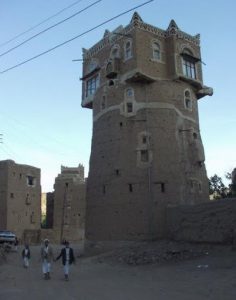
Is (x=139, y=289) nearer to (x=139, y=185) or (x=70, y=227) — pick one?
Answer: (x=139, y=185)

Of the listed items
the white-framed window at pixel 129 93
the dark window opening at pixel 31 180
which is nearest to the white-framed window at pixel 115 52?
the white-framed window at pixel 129 93

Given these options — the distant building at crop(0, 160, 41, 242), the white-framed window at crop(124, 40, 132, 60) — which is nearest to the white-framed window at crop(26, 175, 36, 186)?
the distant building at crop(0, 160, 41, 242)

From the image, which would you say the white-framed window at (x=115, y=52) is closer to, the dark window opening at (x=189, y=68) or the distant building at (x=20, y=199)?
the dark window opening at (x=189, y=68)

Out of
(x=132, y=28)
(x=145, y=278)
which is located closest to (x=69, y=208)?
(x=132, y=28)

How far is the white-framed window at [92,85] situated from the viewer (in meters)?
40.1

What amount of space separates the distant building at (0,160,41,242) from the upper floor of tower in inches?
769

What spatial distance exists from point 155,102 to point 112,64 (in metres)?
4.42

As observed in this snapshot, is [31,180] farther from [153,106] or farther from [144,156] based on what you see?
[153,106]

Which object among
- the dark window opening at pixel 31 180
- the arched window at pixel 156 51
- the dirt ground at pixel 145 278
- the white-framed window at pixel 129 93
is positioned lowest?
the dirt ground at pixel 145 278

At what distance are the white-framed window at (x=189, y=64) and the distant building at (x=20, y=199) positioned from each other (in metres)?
25.4

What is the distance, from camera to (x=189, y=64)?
3828 centimetres

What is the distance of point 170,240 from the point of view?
31.8m

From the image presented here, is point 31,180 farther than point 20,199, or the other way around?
→ point 31,180

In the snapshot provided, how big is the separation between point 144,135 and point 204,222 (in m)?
8.75
